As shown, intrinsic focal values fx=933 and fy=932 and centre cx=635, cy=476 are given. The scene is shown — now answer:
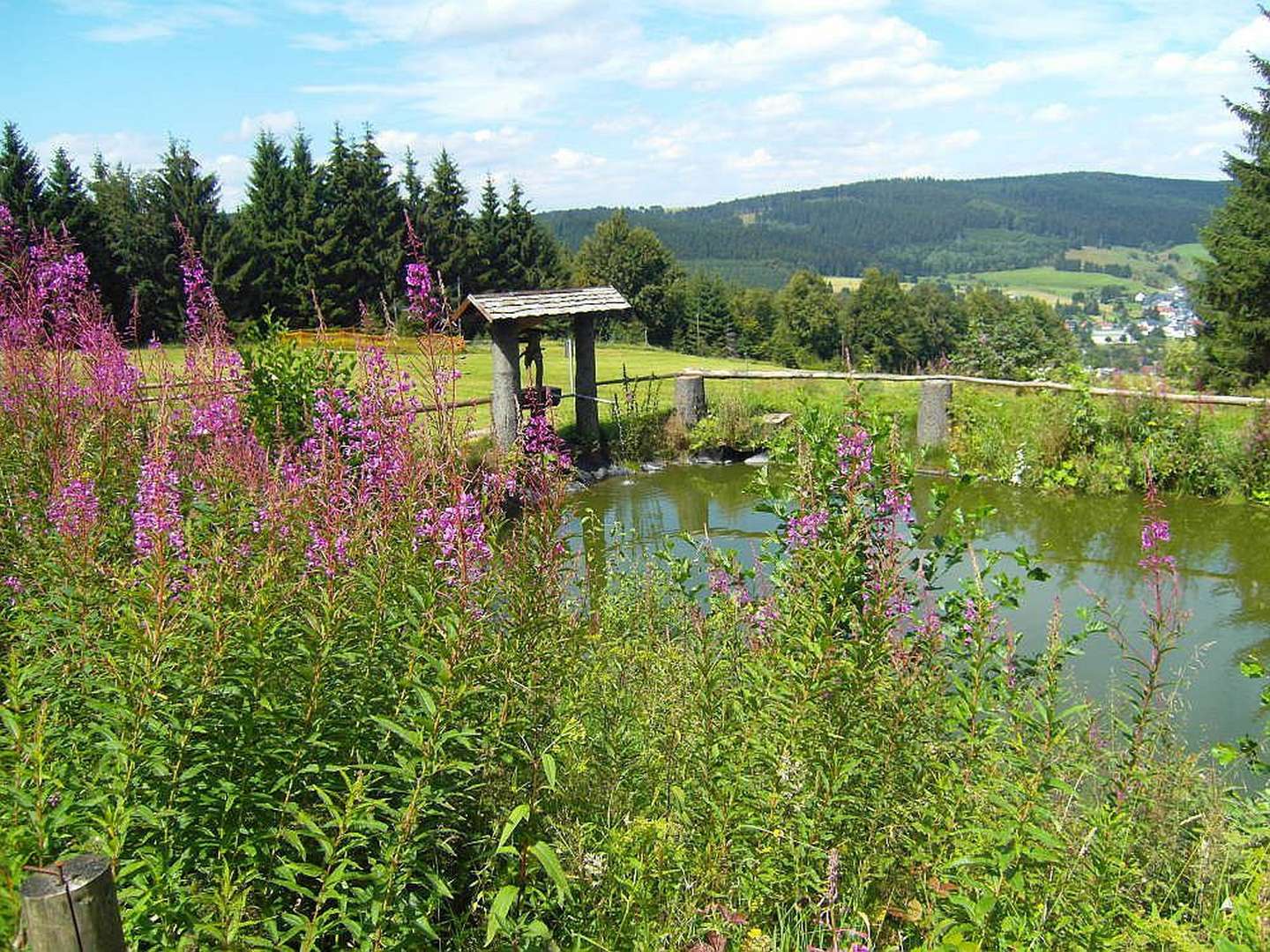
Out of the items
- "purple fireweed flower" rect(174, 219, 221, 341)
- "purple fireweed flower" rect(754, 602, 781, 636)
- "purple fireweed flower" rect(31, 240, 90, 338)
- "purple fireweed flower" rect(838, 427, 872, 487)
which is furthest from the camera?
"purple fireweed flower" rect(174, 219, 221, 341)

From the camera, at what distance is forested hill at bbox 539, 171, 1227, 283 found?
14888 cm

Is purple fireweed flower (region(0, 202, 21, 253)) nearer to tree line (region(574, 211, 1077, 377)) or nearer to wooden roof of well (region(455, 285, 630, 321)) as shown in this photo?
wooden roof of well (region(455, 285, 630, 321))

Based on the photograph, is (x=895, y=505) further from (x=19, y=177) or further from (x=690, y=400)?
(x=19, y=177)

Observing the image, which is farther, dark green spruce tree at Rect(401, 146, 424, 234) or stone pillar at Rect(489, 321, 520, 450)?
dark green spruce tree at Rect(401, 146, 424, 234)

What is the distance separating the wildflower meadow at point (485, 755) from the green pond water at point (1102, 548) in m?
2.60

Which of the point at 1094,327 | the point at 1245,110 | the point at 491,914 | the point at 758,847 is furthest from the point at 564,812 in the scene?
the point at 1094,327

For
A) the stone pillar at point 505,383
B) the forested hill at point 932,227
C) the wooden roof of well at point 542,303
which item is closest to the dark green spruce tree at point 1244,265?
the wooden roof of well at point 542,303

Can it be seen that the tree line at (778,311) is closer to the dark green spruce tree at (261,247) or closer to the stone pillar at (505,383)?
the dark green spruce tree at (261,247)

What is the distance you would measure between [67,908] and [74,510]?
201cm

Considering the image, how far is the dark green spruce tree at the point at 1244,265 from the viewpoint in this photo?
2231 cm

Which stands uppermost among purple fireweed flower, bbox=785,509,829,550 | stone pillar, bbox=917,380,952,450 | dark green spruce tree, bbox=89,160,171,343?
dark green spruce tree, bbox=89,160,171,343

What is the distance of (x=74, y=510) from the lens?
10.2 feet

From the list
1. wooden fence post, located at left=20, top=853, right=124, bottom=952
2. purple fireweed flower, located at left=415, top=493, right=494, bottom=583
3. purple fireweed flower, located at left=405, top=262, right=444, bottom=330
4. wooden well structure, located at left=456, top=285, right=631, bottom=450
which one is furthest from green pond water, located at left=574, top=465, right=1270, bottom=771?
wooden fence post, located at left=20, top=853, right=124, bottom=952

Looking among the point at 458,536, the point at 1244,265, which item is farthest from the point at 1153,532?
the point at 1244,265
